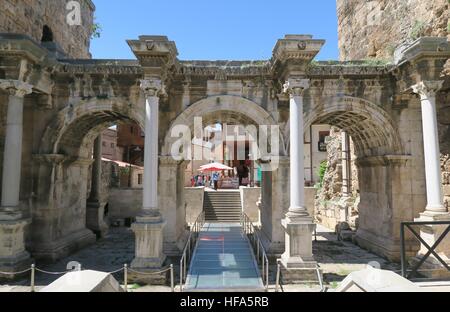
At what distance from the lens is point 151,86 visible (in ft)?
28.0

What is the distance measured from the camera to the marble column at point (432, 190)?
805 cm

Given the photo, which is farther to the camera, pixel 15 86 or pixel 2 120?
pixel 2 120

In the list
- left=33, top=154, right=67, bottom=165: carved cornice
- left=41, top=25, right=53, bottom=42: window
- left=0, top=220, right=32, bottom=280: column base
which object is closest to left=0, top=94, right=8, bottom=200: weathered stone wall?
left=33, top=154, right=67, bottom=165: carved cornice

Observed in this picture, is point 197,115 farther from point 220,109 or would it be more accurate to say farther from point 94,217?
point 94,217

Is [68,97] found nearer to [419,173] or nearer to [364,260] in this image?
[364,260]

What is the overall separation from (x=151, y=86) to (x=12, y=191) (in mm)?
4811

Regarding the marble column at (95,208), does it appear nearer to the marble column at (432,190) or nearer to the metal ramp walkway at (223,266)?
the metal ramp walkway at (223,266)

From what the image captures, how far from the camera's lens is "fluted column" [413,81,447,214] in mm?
8336

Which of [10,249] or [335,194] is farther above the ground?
[335,194]

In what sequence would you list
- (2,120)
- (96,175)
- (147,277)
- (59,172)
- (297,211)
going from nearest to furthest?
(147,277), (297,211), (2,120), (59,172), (96,175)

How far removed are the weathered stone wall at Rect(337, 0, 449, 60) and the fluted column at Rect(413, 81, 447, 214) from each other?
2.95 meters

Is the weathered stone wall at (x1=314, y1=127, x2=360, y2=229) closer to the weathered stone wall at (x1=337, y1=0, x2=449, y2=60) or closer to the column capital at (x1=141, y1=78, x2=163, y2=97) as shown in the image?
the weathered stone wall at (x1=337, y1=0, x2=449, y2=60)

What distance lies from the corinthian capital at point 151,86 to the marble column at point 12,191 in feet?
10.9

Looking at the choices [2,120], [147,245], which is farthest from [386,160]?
[2,120]
